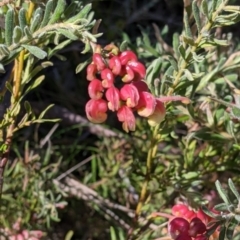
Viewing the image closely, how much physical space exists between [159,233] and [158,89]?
16.4 inches

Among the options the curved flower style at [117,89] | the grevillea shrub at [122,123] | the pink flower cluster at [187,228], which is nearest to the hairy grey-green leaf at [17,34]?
the grevillea shrub at [122,123]

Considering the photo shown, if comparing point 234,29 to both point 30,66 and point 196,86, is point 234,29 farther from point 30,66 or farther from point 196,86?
point 30,66

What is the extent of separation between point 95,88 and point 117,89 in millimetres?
31

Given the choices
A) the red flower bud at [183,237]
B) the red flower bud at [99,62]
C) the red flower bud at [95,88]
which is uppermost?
the red flower bud at [99,62]

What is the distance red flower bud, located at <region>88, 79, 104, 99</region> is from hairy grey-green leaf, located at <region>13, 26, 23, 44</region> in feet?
0.45

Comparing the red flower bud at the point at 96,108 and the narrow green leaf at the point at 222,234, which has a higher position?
the red flower bud at the point at 96,108

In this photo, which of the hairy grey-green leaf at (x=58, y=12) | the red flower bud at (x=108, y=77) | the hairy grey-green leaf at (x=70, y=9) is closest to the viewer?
the red flower bud at (x=108, y=77)

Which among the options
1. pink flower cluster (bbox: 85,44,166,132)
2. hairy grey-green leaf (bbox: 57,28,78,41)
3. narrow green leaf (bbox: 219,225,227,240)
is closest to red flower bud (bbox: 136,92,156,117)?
pink flower cluster (bbox: 85,44,166,132)

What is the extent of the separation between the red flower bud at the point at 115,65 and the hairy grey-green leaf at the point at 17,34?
0.49ft

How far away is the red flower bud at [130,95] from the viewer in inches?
31.1

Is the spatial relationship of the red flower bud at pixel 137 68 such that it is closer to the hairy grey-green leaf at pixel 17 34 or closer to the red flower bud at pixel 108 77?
the red flower bud at pixel 108 77

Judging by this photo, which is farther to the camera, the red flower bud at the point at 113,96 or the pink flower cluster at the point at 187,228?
the pink flower cluster at the point at 187,228

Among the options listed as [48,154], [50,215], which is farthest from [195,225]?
[48,154]

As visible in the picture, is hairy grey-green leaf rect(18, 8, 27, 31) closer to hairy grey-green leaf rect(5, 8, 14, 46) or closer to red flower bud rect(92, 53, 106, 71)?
hairy grey-green leaf rect(5, 8, 14, 46)
